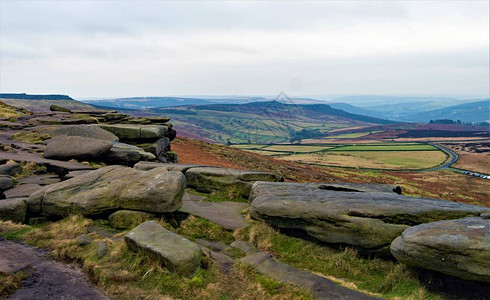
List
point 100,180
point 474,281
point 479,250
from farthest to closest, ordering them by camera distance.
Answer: point 100,180 < point 474,281 < point 479,250

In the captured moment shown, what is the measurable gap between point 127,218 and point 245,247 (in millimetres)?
6565

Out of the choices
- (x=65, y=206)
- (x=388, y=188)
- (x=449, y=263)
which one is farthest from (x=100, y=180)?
(x=388, y=188)

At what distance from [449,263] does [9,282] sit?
15.9 m

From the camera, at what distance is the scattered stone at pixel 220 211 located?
18.2 meters

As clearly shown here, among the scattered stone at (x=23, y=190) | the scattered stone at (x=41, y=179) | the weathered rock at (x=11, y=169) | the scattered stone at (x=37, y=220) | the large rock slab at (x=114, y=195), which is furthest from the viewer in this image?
the weathered rock at (x=11, y=169)

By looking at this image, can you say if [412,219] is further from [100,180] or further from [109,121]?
[109,121]

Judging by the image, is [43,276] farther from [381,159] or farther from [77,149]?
[381,159]

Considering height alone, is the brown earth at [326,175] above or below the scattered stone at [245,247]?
below

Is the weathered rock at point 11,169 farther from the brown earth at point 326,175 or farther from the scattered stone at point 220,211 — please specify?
the brown earth at point 326,175

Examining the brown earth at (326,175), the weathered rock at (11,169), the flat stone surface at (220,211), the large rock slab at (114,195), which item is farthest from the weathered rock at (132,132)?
the large rock slab at (114,195)

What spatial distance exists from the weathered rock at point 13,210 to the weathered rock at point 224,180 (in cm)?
1119

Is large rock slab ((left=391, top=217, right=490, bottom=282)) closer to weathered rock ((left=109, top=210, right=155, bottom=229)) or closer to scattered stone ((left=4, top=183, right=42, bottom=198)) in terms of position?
weathered rock ((left=109, top=210, right=155, bottom=229))

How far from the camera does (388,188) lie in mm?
22391

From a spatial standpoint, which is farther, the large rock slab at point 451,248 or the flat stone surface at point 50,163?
the flat stone surface at point 50,163
